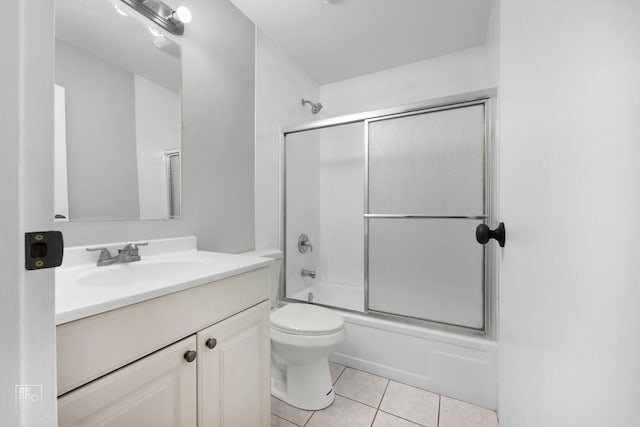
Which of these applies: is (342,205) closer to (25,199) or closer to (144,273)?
(144,273)

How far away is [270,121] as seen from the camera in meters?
1.92

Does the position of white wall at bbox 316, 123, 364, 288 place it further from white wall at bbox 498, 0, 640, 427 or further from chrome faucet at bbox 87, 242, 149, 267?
white wall at bbox 498, 0, 640, 427

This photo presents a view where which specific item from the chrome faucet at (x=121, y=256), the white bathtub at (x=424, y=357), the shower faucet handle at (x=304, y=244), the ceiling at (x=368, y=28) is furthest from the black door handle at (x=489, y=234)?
the shower faucet handle at (x=304, y=244)

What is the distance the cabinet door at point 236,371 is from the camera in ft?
2.56

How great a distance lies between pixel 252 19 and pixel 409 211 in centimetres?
166

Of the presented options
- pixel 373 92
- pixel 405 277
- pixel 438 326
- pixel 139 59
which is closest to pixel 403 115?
pixel 373 92

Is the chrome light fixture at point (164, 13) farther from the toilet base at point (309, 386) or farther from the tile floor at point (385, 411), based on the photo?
the tile floor at point (385, 411)

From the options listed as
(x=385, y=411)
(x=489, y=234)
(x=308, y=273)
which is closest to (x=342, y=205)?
(x=308, y=273)

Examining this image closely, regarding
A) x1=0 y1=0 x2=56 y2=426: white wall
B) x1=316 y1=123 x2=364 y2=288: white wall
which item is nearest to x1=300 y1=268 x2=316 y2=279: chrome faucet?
x1=316 y1=123 x2=364 y2=288: white wall

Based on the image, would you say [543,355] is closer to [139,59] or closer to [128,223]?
[128,223]

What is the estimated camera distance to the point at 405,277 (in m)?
1.69

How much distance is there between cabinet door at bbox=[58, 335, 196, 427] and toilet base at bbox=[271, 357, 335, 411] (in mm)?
745

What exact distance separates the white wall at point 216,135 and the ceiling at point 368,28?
259 mm

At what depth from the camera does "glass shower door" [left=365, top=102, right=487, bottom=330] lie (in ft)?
4.86
